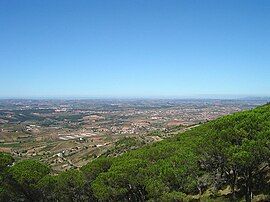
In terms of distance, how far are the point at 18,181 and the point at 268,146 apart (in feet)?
89.5

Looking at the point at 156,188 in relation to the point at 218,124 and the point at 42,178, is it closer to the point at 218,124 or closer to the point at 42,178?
the point at 218,124

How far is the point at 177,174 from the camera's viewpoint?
33.4m

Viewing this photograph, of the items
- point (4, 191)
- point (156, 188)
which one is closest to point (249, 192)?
point (156, 188)

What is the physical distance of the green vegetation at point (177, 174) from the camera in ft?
99.7

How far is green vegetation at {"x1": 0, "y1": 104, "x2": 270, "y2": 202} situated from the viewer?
30.4 m

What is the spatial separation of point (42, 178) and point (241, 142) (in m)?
22.9

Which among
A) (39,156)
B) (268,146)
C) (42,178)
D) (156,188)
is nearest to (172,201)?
(156,188)

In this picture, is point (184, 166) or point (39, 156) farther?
point (39, 156)

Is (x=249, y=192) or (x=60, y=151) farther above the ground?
(x=249, y=192)

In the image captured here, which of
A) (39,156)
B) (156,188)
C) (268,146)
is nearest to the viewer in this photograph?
(268,146)

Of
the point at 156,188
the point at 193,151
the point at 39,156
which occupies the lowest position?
the point at 39,156

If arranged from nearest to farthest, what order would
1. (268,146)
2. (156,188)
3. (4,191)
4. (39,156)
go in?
(268,146), (156,188), (4,191), (39,156)

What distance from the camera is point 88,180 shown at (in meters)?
41.4

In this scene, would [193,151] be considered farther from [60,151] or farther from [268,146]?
[60,151]
